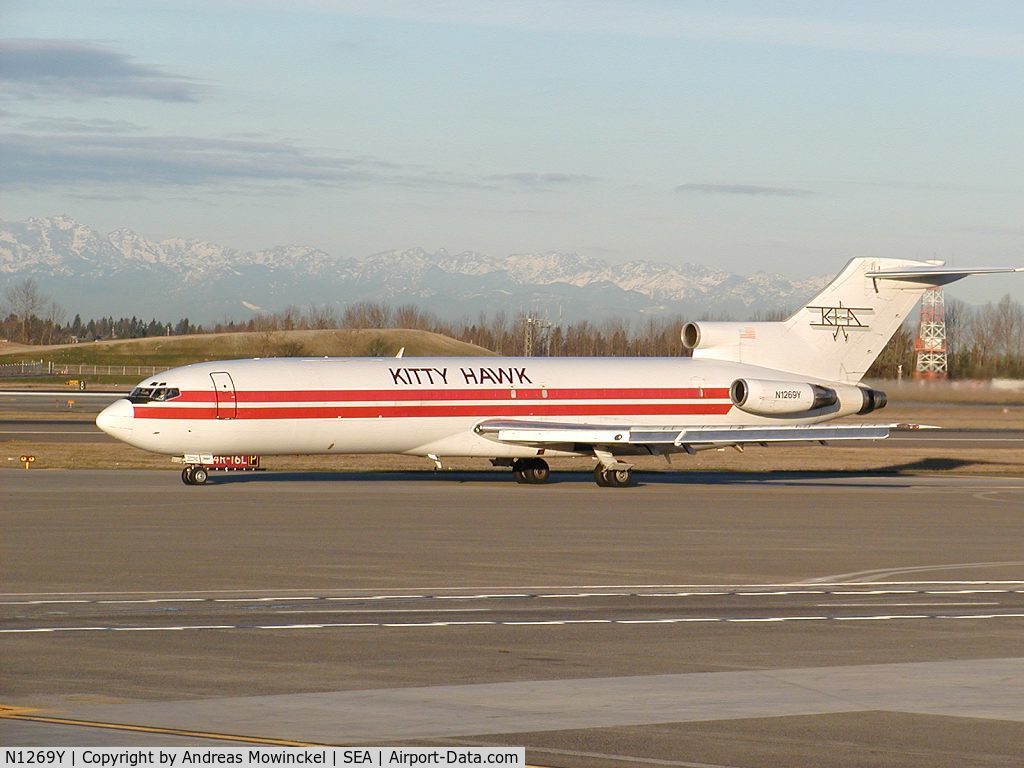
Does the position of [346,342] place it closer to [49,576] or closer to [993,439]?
[993,439]

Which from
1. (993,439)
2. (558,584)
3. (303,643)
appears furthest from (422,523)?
(993,439)

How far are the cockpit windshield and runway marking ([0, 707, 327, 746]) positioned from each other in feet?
88.6

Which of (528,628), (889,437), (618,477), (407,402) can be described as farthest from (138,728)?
(889,437)

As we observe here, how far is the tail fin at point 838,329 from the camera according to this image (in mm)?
44156

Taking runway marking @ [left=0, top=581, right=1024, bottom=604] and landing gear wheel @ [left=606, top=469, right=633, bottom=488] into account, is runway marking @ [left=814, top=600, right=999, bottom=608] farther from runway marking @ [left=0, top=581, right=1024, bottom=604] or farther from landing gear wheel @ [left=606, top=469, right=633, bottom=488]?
landing gear wheel @ [left=606, top=469, right=633, bottom=488]

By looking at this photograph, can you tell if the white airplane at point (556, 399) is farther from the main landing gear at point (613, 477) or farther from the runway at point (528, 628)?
the runway at point (528, 628)

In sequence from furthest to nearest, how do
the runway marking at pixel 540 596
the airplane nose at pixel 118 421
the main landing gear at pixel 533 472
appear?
the main landing gear at pixel 533 472 < the airplane nose at pixel 118 421 < the runway marking at pixel 540 596

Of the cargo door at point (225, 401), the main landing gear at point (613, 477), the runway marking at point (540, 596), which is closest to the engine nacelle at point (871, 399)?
the main landing gear at point (613, 477)

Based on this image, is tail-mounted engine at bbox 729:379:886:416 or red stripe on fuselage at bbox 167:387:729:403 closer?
red stripe on fuselage at bbox 167:387:729:403

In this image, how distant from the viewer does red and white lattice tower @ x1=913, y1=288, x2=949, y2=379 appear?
50.1m

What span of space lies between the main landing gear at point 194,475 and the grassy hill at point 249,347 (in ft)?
336

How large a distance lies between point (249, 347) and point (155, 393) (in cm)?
13953

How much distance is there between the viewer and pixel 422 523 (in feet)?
95.1

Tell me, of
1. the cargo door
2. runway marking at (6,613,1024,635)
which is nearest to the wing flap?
the cargo door
